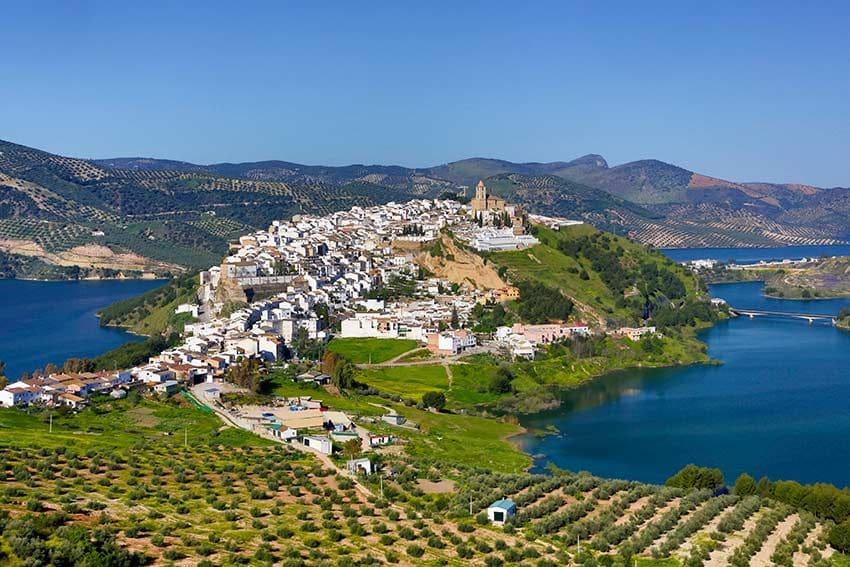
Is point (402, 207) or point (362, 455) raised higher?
point (402, 207)

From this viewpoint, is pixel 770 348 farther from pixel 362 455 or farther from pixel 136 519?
pixel 136 519

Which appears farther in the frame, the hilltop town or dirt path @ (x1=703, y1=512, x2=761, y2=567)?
the hilltop town

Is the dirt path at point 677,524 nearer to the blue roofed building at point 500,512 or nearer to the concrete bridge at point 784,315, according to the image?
the blue roofed building at point 500,512

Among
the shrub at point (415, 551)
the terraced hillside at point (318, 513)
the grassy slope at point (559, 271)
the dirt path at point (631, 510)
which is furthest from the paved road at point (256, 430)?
the grassy slope at point (559, 271)

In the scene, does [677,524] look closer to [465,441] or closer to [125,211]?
[465,441]

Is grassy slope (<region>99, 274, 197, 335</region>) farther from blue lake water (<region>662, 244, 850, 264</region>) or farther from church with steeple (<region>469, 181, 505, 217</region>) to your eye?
blue lake water (<region>662, 244, 850, 264</region>)

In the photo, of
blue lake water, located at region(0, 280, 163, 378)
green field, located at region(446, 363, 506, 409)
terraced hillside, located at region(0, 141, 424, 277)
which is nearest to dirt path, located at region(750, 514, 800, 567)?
green field, located at region(446, 363, 506, 409)

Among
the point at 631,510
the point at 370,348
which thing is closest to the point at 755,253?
the point at 370,348

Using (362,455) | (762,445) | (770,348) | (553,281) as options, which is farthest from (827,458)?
(553,281)
